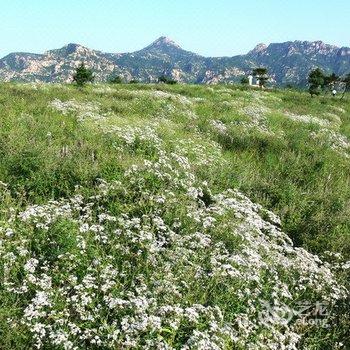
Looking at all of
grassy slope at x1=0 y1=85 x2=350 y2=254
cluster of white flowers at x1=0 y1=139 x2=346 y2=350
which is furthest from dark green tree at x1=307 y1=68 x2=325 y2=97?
cluster of white flowers at x1=0 y1=139 x2=346 y2=350

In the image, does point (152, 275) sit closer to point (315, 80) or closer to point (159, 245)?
point (159, 245)

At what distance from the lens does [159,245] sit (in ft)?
23.0

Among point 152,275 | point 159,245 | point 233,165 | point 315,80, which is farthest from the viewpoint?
point 315,80

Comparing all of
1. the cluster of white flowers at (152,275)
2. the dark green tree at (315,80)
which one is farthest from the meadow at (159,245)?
the dark green tree at (315,80)

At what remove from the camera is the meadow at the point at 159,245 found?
17.8 ft

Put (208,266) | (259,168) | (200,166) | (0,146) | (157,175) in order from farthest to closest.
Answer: (259,168), (200,166), (0,146), (157,175), (208,266)

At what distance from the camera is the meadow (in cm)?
542

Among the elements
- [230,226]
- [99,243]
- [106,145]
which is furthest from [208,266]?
[106,145]

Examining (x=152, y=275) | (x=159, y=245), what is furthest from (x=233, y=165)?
(x=152, y=275)

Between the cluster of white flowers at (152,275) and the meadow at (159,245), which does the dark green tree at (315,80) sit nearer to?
the meadow at (159,245)

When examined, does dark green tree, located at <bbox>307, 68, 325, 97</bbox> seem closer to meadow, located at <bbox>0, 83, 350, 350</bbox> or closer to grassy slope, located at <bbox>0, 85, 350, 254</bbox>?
grassy slope, located at <bbox>0, 85, 350, 254</bbox>

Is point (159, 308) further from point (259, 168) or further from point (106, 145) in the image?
point (259, 168)

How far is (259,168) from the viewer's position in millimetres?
12203

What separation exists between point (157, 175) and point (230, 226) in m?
2.36
